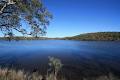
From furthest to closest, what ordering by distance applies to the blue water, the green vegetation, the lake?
1. the blue water
2. the lake
3. the green vegetation

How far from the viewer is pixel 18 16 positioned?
17.4m

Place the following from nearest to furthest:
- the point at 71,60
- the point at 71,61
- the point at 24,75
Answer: the point at 24,75 → the point at 71,61 → the point at 71,60

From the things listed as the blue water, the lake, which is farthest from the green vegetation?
the blue water

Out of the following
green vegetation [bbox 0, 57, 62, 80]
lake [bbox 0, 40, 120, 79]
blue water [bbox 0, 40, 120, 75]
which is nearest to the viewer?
green vegetation [bbox 0, 57, 62, 80]

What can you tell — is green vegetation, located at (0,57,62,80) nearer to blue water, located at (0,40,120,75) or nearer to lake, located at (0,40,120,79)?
lake, located at (0,40,120,79)

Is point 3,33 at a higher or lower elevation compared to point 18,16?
lower

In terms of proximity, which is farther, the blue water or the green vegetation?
the blue water

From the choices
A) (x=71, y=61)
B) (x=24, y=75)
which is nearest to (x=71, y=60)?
(x=71, y=61)

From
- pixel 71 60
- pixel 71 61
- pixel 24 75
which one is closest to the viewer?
pixel 24 75

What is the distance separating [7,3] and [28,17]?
8.27 ft

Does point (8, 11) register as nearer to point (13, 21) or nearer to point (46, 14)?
point (13, 21)

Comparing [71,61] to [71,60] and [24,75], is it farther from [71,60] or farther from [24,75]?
[24,75]

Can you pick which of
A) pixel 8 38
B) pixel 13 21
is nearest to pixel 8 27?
pixel 13 21

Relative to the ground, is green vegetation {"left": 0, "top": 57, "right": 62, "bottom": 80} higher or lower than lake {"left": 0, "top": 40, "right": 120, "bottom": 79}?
higher
